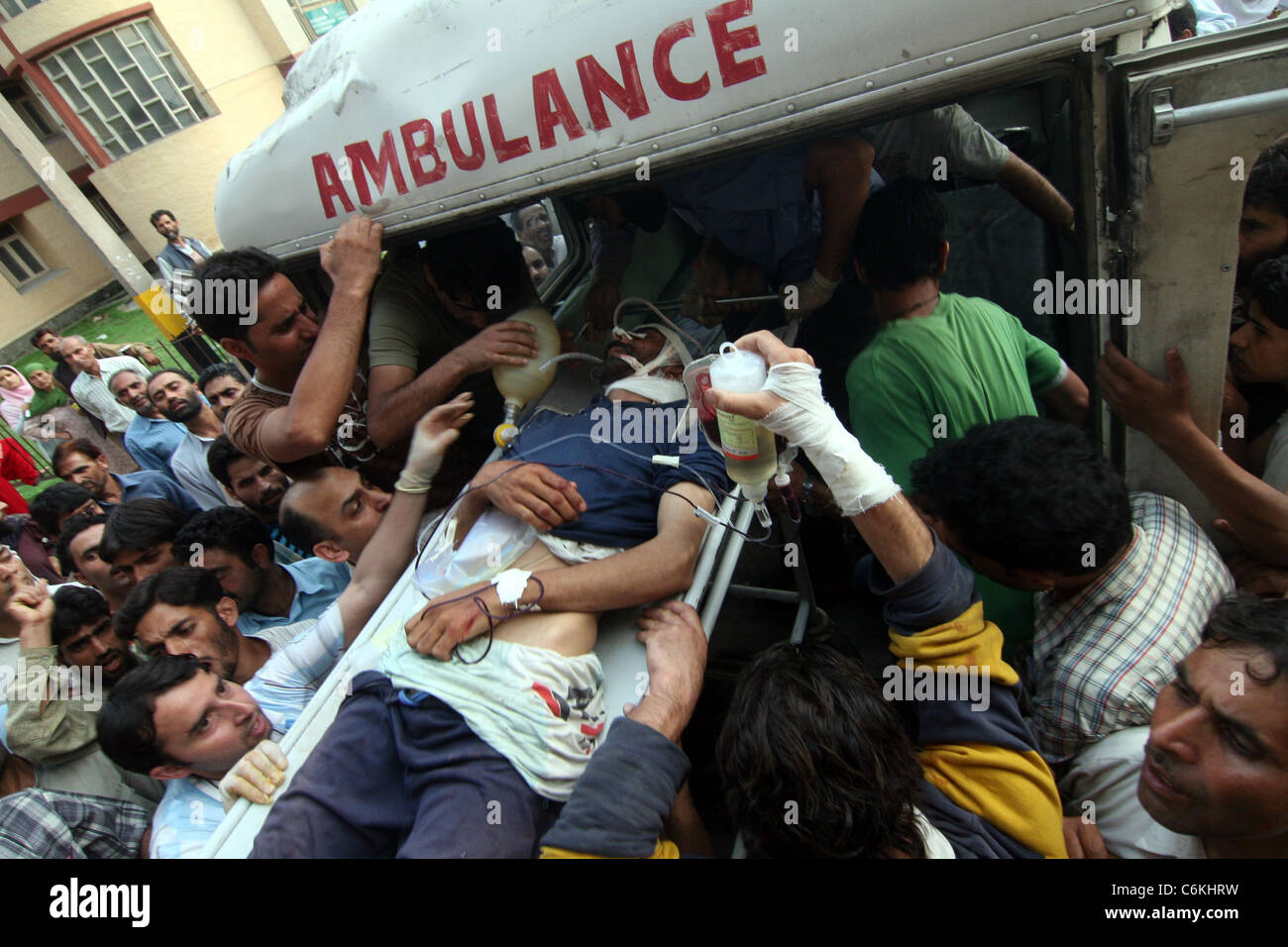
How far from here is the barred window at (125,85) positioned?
13.8 m

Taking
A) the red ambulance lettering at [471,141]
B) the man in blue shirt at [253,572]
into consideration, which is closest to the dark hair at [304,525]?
the man in blue shirt at [253,572]

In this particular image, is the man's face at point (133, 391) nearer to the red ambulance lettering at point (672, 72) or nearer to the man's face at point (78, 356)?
the man's face at point (78, 356)

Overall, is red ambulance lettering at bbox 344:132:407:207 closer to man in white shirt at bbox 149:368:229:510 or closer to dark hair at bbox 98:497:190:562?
dark hair at bbox 98:497:190:562

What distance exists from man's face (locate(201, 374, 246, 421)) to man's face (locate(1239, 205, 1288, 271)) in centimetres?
587

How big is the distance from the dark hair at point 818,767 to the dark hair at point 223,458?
11.0ft

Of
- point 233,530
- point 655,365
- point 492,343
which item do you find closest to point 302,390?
point 492,343

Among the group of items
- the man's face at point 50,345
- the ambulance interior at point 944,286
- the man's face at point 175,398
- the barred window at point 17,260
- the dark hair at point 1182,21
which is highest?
the barred window at point 17,260

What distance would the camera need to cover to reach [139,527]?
3.45 metres

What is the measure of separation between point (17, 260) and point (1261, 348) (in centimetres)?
2080

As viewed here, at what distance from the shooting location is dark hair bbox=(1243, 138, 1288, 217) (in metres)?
2.53

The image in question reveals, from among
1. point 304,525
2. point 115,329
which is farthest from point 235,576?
point 115,329

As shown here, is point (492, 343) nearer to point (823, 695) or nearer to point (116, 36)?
point (823, 695)

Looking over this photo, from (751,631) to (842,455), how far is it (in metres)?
2.18

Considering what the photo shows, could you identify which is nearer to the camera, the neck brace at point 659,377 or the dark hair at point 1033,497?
the dark hair at point 1033,497
